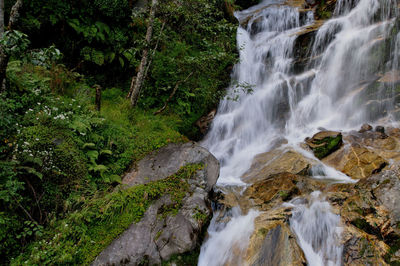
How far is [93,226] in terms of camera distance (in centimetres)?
458

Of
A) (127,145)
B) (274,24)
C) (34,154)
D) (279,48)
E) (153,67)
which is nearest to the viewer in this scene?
(34,154)

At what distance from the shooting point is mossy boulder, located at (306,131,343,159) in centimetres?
818

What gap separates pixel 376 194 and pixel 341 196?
0.67 m

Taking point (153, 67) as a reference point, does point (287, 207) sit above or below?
below

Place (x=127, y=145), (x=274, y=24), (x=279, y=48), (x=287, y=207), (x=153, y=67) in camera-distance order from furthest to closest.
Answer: (x=274, y=24) → (x=279, y=48) → (x=153, y=67) → (x=127, y=145) → (x=287, y=207)

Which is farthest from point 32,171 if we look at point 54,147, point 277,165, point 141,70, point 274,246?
point 277,165

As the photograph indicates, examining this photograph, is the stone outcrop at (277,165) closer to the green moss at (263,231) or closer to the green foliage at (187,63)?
the green moss at (263,231)

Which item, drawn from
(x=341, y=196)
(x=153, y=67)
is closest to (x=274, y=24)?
(x=153, y=67)

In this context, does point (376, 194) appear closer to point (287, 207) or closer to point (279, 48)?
point (287, 207)

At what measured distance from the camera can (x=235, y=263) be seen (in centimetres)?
476

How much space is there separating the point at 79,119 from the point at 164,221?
3.18m

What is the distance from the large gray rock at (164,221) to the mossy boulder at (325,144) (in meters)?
3.96

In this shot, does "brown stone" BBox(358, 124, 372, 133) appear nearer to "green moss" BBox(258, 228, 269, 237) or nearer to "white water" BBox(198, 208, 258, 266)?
"white water" BBox(198, 208, 258, 266)

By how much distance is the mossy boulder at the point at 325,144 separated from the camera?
8.18m
